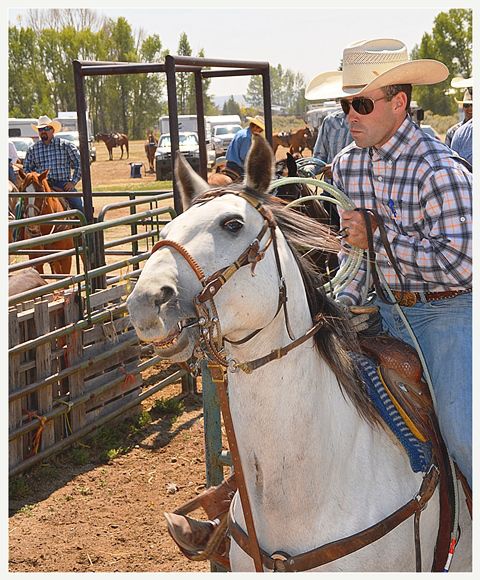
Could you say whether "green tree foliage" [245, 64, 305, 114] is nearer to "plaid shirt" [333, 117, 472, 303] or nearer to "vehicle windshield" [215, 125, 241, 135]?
"vehicle windshield" [215, 125, 241, 135]

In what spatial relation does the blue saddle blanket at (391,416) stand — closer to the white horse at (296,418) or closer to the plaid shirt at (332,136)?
the white horse at (296,418)

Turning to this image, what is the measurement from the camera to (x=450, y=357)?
2.96m

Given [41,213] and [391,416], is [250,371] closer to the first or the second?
[391,416]

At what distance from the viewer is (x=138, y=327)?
2.15m

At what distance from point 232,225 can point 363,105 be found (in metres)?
0.98

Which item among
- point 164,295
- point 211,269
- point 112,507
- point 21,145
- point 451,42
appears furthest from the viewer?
point 451,42

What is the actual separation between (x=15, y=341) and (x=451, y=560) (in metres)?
3.64

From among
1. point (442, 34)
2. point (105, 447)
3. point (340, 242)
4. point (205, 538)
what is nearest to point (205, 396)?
point (205, 538)

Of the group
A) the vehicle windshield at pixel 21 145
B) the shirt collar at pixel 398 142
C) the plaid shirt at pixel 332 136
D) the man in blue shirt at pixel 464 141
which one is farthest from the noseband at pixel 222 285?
the vehicle windshield at pixel 21 145

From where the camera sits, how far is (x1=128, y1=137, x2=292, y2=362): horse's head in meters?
2.18

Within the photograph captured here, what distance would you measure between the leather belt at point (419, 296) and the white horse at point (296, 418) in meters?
0.38

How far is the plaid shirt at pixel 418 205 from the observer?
110 inches

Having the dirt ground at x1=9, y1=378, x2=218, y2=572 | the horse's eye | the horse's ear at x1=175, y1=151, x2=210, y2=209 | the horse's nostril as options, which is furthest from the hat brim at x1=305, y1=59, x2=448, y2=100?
the dirt ground at x1=9, y1=378, x2=218, y2=572

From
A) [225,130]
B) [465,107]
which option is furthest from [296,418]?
[225,130]
